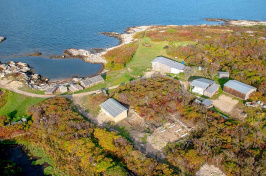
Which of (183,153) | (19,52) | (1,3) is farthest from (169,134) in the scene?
(1,3)

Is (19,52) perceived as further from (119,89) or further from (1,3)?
(1,3)

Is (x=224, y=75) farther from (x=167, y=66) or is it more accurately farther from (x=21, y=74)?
(x=21, y=74)

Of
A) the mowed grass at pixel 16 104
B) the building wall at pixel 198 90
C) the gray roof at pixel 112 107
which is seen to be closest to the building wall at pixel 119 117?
the gray roof at pixel 112 107

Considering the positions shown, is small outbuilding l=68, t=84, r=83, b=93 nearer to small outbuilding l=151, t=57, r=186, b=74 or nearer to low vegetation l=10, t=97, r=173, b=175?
low vegetation l=10, t=97, r=173, b=175


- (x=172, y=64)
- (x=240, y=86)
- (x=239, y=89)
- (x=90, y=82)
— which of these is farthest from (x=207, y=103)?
(x=90, y=82)

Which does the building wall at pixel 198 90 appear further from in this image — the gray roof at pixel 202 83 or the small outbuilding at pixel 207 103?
the small outbuilding at pixel 207 103
